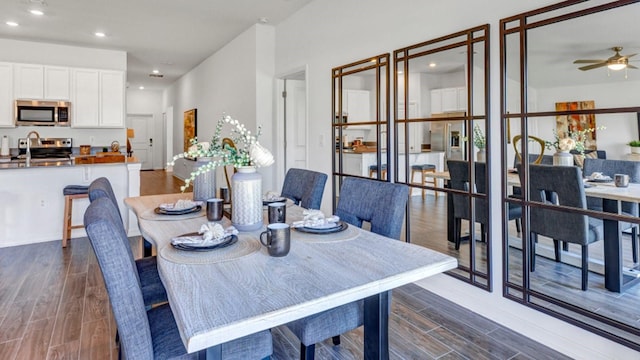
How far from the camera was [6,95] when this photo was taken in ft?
19.0

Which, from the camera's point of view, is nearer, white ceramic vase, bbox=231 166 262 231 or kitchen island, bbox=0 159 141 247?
white ceramic vase, bbox=231 166 262 231

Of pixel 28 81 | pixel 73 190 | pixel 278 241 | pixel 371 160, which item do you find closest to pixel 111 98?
pixel 28 81

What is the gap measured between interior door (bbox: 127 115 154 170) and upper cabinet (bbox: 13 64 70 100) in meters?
6.09

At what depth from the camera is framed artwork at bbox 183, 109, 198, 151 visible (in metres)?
8.26

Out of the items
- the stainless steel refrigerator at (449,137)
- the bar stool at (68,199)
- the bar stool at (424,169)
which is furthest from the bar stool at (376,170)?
the bar stool at (68,199)

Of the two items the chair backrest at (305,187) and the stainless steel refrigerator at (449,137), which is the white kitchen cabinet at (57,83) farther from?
the stainless steel refrigerator at (449,137)

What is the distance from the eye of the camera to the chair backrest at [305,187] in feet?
8.00

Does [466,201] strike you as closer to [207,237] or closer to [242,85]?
[207,237]

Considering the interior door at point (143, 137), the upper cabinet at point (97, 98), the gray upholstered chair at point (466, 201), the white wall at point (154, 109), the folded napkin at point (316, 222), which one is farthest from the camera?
the interior door at point (143, 137)

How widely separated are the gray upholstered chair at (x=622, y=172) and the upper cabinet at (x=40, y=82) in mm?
7100

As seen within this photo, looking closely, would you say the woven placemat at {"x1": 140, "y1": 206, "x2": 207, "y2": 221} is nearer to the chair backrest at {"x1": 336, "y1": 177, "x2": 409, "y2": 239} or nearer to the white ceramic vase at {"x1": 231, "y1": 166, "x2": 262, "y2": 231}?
the white ceramic vase at {"x1": 231, "y1": 166, "x2": 262, "y2": 231}

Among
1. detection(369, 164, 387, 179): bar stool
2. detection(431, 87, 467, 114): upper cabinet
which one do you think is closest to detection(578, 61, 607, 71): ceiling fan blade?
detection(431, 87, 467, 114): upper cabinet

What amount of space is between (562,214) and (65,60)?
287 inches

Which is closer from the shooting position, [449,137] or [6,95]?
[449,137]
